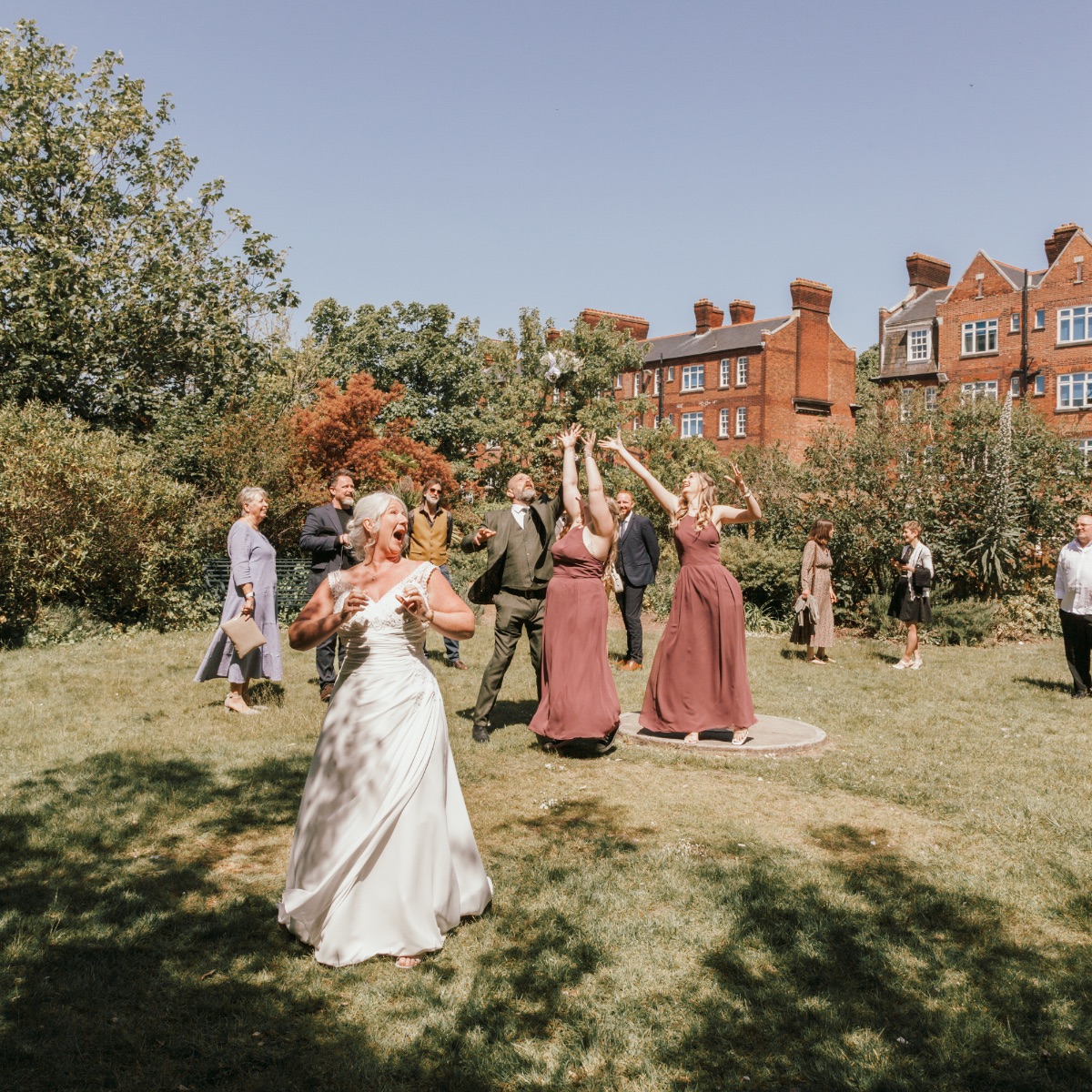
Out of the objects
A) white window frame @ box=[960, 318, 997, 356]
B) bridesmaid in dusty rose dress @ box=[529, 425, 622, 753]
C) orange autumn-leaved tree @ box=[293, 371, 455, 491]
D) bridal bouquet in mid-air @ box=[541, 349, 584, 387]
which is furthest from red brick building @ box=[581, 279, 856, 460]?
bridesmaid in dusty rose dress @ box=[529, 425, 622, 753]

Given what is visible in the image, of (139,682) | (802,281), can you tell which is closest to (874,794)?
(139,682)

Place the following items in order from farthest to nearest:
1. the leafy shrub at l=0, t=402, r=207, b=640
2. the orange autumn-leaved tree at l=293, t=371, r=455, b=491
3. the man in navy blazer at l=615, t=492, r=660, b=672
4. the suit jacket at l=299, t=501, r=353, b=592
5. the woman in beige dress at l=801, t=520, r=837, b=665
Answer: the orange autumn-leaved tree at l=293, t=371, r=455, b=491, the leafy shrub at l=0, t=402, r=207, b=640, the woman in beige dress at l=801, t=520, r=837, b=665, the man in navy blazer at l=615, t=492, r=660, b=672, the suit jacket at l=299, t=501, r=353, b=592

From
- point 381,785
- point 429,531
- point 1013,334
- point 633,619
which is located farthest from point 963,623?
point 1013,334

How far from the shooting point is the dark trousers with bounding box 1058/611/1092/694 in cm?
1138

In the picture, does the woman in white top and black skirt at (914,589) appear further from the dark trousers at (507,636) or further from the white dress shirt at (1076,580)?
the dark trousers at (507,636)

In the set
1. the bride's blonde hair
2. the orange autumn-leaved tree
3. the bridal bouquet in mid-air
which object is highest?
the bridal bouquet in mid-air

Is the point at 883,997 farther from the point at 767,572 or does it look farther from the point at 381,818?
the point at 767,572

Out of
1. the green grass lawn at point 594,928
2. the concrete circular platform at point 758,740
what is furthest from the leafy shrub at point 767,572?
the green grass lawn at point 594,928

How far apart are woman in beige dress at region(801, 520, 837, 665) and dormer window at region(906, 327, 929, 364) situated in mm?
45302

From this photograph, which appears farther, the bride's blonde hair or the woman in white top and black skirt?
the woman in white top and black skirt

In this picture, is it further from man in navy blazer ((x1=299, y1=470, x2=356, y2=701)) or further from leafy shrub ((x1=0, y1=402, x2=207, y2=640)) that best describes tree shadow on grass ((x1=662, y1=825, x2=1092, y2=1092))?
leafy shrub ((x1=0, y1=402, x2=207, y2=640))

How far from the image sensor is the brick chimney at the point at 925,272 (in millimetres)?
58991

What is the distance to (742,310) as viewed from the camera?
6247 cm

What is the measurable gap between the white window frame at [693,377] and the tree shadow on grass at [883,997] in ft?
194
